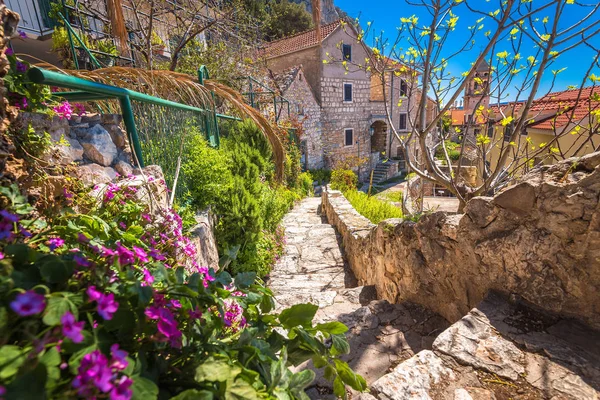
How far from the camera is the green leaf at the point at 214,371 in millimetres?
660

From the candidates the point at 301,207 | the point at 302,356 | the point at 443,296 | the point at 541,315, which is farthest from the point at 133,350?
the point at 301,207

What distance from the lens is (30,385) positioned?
49 centimetres

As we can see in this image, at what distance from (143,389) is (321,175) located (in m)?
14.3

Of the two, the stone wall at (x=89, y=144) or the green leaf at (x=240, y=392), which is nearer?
the green leaf at (x=240, y=392)

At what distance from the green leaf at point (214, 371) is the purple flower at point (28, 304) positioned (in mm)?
352

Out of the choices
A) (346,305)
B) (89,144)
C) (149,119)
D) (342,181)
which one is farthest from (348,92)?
(89,144)

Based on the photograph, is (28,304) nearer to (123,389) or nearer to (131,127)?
(123,389)

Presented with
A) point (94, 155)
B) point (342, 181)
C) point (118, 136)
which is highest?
point (118, 136)

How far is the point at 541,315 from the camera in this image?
1752mm

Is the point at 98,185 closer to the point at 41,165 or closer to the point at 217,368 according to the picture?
the point at 41,165

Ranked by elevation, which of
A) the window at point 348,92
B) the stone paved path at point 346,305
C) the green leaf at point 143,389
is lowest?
the stone paved path at point 346,305

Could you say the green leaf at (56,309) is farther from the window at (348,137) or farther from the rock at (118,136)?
the window at (348,137)

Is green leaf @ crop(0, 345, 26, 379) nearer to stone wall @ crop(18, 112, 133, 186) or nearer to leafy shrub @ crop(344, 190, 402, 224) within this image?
stone wall @ crop(18, 112, 133, 186)

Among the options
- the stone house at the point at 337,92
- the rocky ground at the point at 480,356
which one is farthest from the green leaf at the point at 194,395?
the stone house at the point at 337,92
